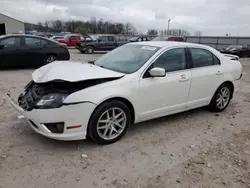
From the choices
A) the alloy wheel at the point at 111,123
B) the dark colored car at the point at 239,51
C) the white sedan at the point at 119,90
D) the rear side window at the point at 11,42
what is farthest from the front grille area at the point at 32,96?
the dark colored car at the point at 239,51

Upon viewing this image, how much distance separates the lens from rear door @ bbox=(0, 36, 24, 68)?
8594mm

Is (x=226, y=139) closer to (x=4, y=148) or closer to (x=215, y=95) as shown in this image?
(x=215, y=95)

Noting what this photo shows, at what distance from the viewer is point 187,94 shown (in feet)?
13.4

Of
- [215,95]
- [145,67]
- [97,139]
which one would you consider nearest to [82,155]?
[97,139]

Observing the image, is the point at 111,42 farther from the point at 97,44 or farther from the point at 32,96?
the point at 32,96

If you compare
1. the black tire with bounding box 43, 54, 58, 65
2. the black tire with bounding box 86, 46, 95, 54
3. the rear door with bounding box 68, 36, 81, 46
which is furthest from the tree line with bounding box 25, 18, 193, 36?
the black tire with bounding box 43, 54, 58, 65

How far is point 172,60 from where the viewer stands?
393cm

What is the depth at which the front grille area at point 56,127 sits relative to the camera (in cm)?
291

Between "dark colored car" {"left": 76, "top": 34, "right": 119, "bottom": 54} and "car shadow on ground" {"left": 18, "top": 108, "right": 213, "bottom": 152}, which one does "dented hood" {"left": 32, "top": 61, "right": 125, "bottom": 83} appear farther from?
"dark colored car" {"left": 76, "top": 34, "right": 119, "bottom": 54}

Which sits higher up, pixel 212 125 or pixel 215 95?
pixel 215 95

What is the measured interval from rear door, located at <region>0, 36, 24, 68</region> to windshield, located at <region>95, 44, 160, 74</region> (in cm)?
595

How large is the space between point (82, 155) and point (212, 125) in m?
2.51

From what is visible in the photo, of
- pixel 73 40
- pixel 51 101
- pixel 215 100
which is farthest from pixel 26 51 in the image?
pixel 73 40

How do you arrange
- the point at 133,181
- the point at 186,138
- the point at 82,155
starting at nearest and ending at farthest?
the point at 133,181, the point at 82,155, the point at 186,138
